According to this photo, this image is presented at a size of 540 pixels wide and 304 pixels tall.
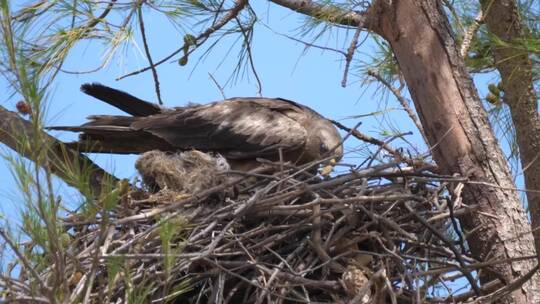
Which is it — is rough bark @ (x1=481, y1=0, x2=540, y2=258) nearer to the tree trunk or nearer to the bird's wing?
the tree trunk

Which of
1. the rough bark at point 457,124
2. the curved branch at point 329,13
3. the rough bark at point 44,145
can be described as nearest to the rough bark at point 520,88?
the rough bark at point 457,124

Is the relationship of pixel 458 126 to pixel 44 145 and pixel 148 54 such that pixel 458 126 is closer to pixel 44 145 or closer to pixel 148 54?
pixel 148 54

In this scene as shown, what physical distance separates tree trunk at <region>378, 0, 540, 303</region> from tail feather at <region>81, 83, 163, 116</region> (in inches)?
86.5

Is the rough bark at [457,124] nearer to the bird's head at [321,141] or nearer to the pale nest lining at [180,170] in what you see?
the pale nest lining at [180,170]

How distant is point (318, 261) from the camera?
16.9 feet

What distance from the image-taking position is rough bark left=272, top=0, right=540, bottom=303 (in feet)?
17.2

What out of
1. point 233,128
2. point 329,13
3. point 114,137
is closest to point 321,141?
point 233,128

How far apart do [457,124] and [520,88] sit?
39 cm

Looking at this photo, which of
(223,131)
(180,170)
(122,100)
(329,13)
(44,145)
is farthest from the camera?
(122,100)

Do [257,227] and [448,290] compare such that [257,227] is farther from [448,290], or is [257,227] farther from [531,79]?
[531,79]

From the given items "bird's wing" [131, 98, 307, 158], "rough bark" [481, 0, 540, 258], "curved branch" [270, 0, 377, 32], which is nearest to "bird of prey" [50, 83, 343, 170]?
"bird's wing" [131, 98, 307, 158]

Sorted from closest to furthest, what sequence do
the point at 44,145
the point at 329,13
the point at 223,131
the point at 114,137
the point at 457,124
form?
the point at 44,145
the point at 457,124
the point at 329,13
the point at 114,137
the point at 223,131

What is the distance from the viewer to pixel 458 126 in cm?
537

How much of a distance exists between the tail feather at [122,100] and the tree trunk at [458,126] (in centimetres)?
220
